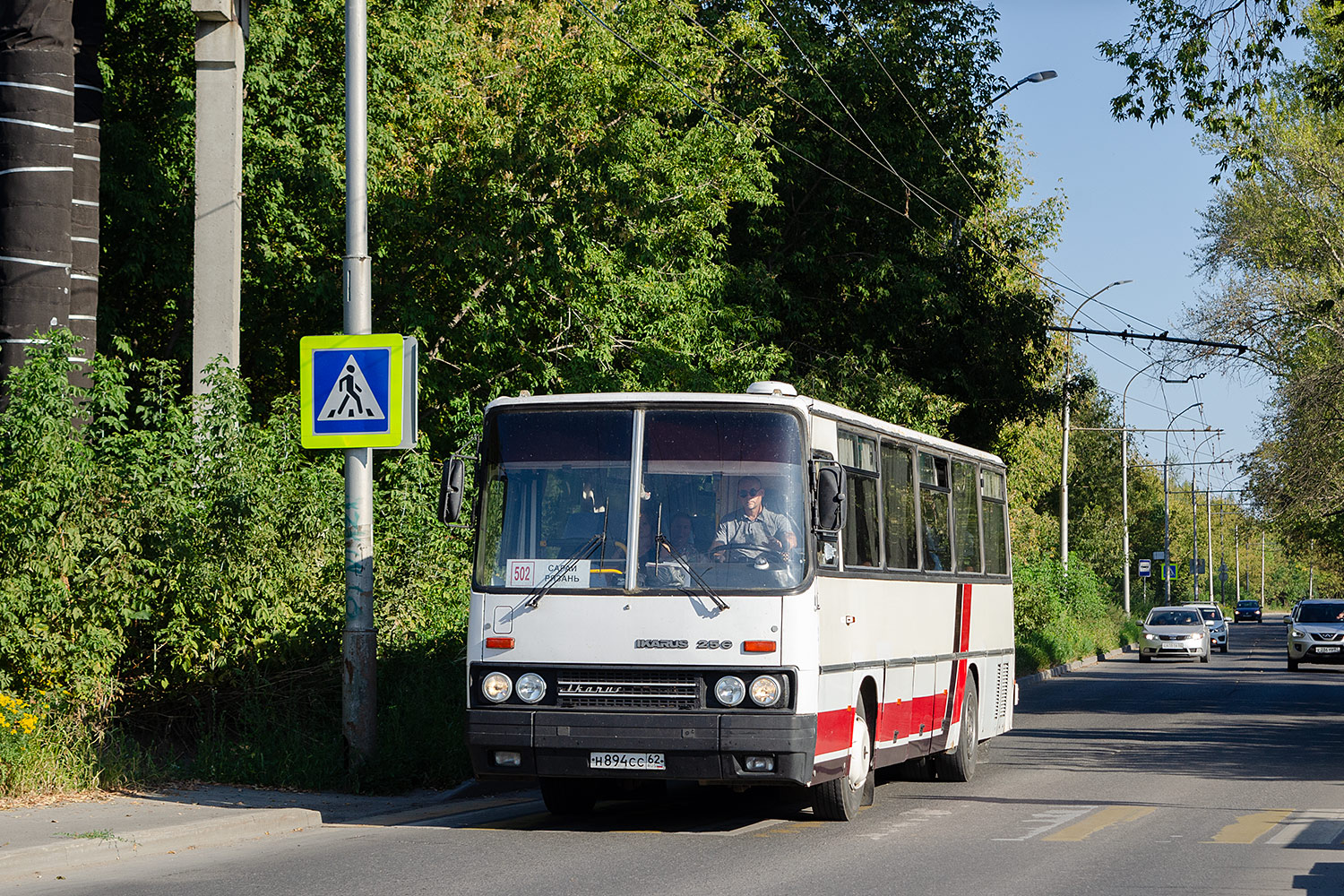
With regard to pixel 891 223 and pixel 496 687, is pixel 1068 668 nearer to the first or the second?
pixel 891 223

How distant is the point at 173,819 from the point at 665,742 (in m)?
3.25

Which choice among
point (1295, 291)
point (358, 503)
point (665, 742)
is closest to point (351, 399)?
point (358, 503)

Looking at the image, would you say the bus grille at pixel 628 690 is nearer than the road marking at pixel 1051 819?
Yes

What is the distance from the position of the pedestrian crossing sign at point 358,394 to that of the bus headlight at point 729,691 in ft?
12.6

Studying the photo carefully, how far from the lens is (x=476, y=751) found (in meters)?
10.9

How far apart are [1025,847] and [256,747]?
20.3 ft

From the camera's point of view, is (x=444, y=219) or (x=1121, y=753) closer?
(x=1121, y=753)

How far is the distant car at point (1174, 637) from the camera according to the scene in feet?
152

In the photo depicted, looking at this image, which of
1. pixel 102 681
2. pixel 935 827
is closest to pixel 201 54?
pixel 102 681

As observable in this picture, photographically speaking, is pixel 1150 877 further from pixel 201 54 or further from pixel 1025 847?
pixel 201 54

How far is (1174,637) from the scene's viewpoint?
152ft

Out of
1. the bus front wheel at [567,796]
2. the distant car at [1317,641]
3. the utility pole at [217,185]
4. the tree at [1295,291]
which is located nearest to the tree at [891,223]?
the tree at [1295,291]

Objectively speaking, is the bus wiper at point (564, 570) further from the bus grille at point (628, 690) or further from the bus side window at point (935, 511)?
the bus side window at point (935, 511)

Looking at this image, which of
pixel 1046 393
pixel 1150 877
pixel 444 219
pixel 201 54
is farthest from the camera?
pixel 1046 393
